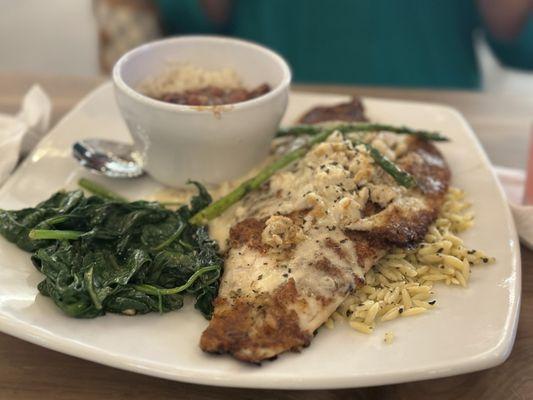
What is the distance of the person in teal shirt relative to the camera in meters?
4.71

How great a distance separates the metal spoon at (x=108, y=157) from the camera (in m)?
2.89

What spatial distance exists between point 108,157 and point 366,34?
8.54 ft

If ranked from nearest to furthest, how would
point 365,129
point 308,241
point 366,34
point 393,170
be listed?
point 308,241 < point 393,170 < point 365,129 < point 366,34

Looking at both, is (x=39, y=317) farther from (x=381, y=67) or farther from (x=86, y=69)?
(x=86, y=69)

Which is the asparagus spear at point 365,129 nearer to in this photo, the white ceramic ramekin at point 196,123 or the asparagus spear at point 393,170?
the white ceramic ramekin at point 196,123

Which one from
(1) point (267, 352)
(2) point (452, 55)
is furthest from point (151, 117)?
(2) point (452, 55)

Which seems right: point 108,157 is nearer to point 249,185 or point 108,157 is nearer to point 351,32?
point 249,185

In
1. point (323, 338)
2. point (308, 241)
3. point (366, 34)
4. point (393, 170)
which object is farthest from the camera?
point (366, 34)

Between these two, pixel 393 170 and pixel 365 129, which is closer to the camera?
pixel 393 170

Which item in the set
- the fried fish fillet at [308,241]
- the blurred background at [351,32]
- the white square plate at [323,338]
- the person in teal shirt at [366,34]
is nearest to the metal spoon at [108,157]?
the white square plate at [323,338]

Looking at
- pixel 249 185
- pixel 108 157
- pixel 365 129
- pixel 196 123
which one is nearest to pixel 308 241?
pixel 249 185

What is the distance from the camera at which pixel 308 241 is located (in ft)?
7.18

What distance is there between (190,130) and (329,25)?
99.2 inches

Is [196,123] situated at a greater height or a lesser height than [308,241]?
greater
